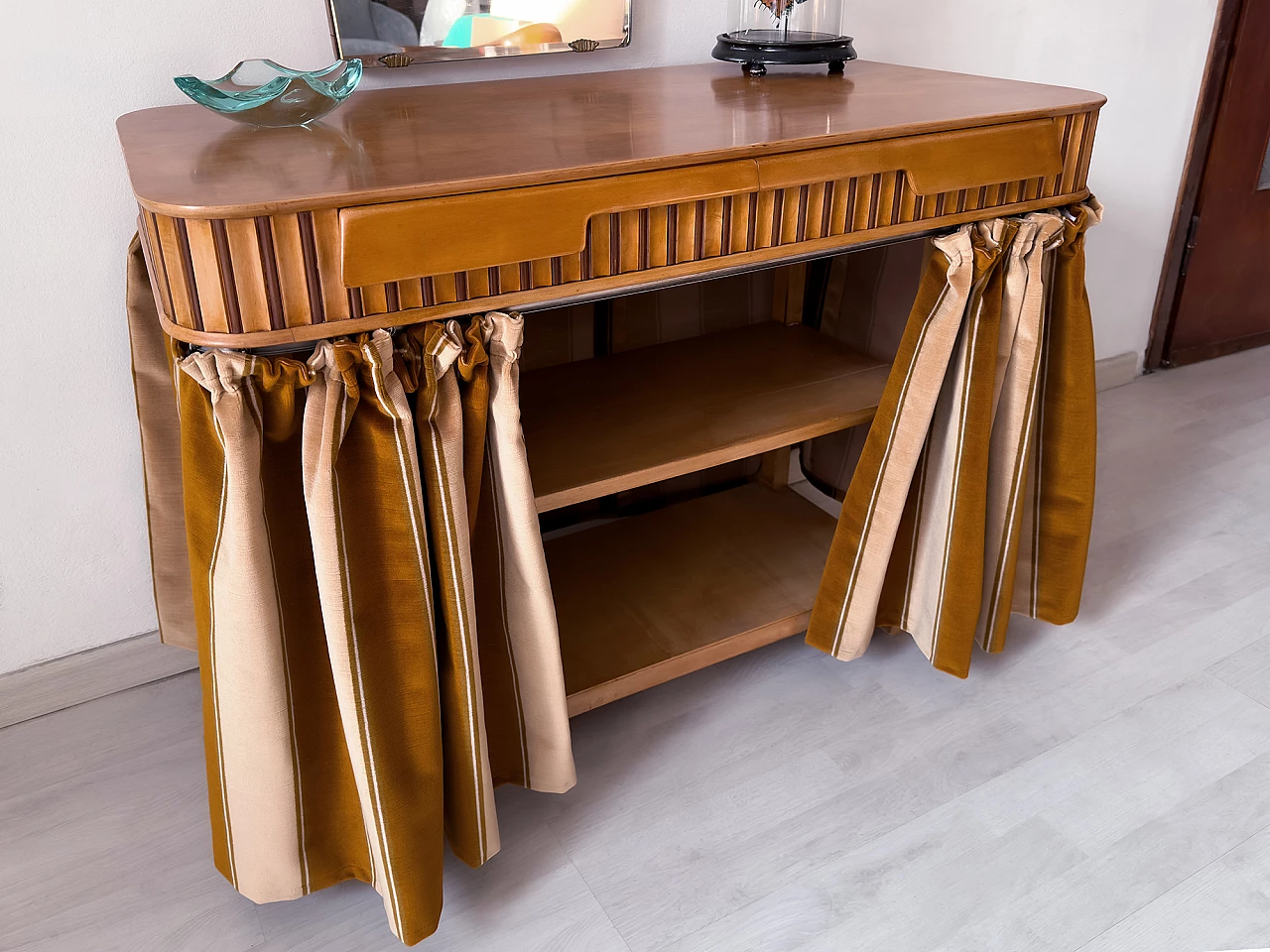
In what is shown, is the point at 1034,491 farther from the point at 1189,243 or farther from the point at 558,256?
the point at 1189,243

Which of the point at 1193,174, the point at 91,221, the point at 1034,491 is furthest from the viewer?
the point at 1193,174

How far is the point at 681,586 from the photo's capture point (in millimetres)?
1770

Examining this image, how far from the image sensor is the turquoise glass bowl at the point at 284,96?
3.79 ft

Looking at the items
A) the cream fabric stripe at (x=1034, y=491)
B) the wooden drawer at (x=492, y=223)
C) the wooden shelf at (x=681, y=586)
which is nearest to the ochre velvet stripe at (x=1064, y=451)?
the cream fabric stripe at (x=1034, y=491)

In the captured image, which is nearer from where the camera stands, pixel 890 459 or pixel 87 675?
pixel 890 459

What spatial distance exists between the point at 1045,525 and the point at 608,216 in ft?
3.45

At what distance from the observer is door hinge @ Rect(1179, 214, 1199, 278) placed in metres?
2.76

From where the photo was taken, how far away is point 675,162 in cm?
112

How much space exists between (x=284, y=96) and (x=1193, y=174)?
8.33 ft

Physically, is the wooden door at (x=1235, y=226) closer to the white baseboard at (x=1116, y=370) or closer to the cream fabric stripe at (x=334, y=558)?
the white baseboard at (x=1116, y=370)

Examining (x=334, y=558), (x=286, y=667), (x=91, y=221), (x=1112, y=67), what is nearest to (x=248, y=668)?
(x=286, y=667)

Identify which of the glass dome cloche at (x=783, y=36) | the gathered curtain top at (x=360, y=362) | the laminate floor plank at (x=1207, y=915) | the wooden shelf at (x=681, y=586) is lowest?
the laminate floor plank at (x=1207, y=915)

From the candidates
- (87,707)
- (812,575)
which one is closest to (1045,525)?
(812,575)

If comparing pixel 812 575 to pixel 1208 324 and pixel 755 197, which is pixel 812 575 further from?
pixel 1208 324
